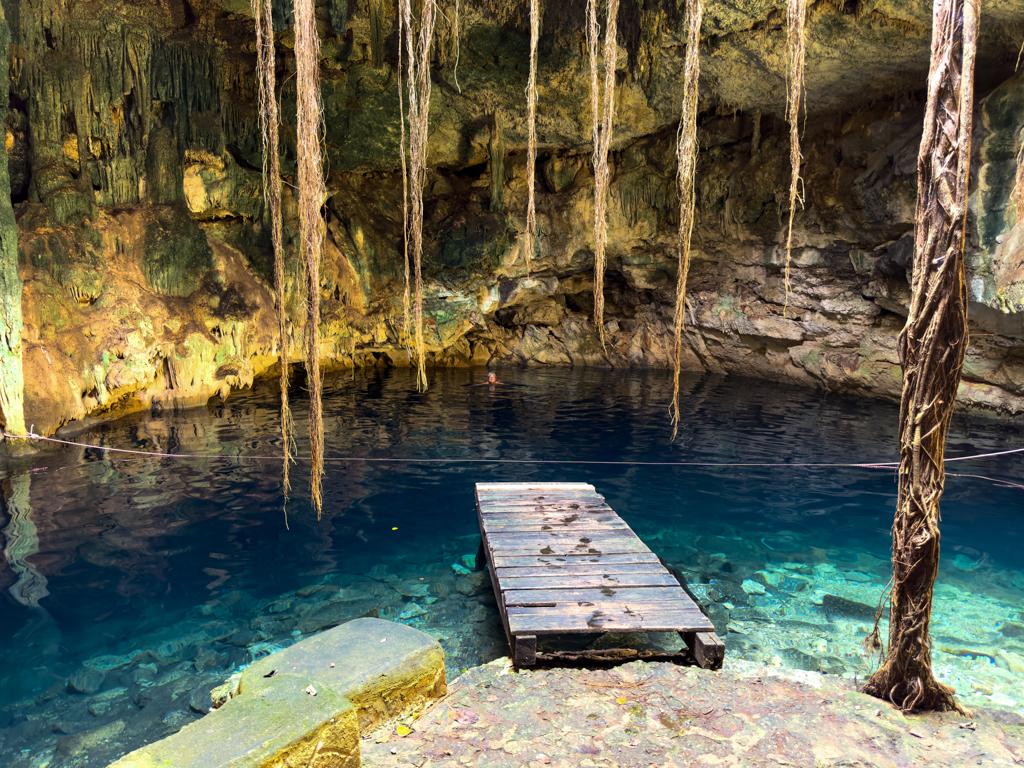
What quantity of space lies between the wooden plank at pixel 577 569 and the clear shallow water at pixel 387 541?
56 centimetres

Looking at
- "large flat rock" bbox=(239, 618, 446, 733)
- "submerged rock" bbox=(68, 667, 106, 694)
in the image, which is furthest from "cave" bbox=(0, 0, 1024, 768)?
"large flat rock" bbox=(239, 618, 446, 733)

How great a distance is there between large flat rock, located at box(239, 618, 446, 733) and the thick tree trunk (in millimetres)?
2382

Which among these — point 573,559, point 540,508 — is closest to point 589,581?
point 573,559

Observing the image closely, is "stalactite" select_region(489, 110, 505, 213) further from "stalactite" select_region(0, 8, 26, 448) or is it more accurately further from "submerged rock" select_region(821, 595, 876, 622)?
"submerged rock" select_region(821, 595, 876, 622)

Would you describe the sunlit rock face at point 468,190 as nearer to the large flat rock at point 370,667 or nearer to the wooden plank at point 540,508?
the wooden plank at point 540,508

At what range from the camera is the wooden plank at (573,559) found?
462 centimetres

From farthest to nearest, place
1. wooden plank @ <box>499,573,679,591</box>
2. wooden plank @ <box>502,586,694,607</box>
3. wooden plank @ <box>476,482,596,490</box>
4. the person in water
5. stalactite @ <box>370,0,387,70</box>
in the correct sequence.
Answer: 1. the person in water
2. stalactite @ <box>370,0,387,70</box>
3. wooden plank @ <box>476,482,596,490</box>
4. wooden plank @ <box>499,573,679,591</box>
5. wooden plank @ <box>502,586,694,607</box>

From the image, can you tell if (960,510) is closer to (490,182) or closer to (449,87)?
(449,87)

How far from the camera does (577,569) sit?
4520 mm

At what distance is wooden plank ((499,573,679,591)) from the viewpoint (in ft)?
13.9

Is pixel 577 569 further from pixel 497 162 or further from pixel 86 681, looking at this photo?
pixel 497 162

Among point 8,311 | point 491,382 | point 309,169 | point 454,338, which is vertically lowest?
point 491,382

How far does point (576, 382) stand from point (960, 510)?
33.7 ft

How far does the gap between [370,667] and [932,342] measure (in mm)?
3057
